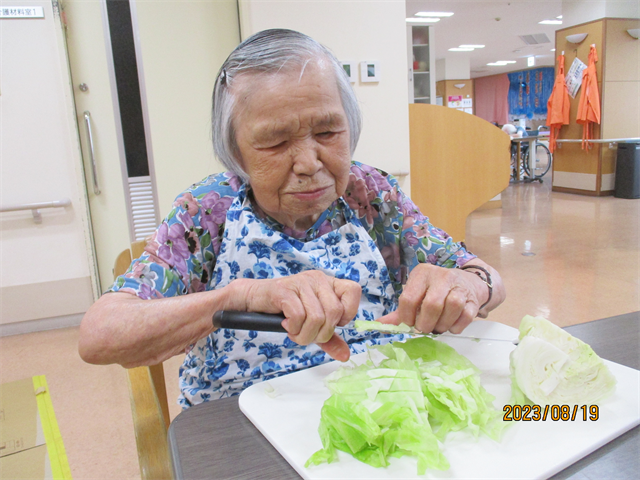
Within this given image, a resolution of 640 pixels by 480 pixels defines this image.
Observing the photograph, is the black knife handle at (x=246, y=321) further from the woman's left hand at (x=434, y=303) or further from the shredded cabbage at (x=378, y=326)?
the woman's left hand at (x=434, y=303)

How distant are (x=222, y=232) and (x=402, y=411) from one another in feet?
2.21

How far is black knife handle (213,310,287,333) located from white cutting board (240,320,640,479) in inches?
4.3

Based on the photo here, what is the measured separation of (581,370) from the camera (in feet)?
2.46

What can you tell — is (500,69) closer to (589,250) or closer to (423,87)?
(423,87)

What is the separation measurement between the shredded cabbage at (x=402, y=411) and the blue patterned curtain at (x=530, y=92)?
21.9 metres

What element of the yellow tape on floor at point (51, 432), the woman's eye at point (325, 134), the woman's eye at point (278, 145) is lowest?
the yellow tape on floor at point (51, 432)

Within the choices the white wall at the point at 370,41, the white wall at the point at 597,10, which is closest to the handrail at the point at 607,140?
the white wall at the point at 597,10

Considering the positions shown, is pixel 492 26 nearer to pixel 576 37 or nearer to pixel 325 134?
pixel 576 37

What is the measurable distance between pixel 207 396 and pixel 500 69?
21269mm

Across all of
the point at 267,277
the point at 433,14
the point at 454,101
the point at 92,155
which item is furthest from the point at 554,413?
the point at 454,101

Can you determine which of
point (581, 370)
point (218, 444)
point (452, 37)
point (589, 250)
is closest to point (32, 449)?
point (218, 444)

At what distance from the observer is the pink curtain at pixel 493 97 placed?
2109cm

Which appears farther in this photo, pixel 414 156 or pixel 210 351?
pixel 414 156

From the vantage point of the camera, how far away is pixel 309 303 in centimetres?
84
